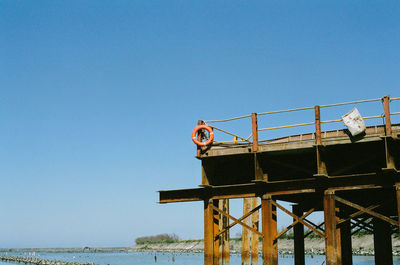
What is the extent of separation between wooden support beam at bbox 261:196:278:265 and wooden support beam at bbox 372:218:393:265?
9.03 meters

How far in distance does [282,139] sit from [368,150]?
3266mm

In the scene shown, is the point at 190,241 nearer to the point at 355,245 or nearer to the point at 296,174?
the point at 355,245

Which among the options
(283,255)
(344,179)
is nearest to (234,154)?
(344,179)

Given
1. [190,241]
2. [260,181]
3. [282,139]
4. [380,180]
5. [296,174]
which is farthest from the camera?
[190,241]

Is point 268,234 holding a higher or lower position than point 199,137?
lower

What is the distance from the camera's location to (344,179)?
18391mm

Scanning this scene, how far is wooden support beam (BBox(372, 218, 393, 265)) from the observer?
25.9 metres

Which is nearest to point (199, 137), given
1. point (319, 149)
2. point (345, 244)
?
point (319, 149)

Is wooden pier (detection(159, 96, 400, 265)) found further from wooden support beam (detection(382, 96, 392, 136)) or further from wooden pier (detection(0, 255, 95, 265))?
wooden pier (detection(0, 255, 95, 265))

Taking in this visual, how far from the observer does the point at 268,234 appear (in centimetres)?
1925

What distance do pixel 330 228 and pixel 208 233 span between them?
470 cm

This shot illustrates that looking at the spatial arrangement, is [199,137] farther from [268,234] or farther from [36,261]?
[36,261]

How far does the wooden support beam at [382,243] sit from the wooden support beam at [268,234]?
9032 millimetres

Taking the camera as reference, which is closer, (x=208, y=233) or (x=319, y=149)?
(x=319, y=149)
